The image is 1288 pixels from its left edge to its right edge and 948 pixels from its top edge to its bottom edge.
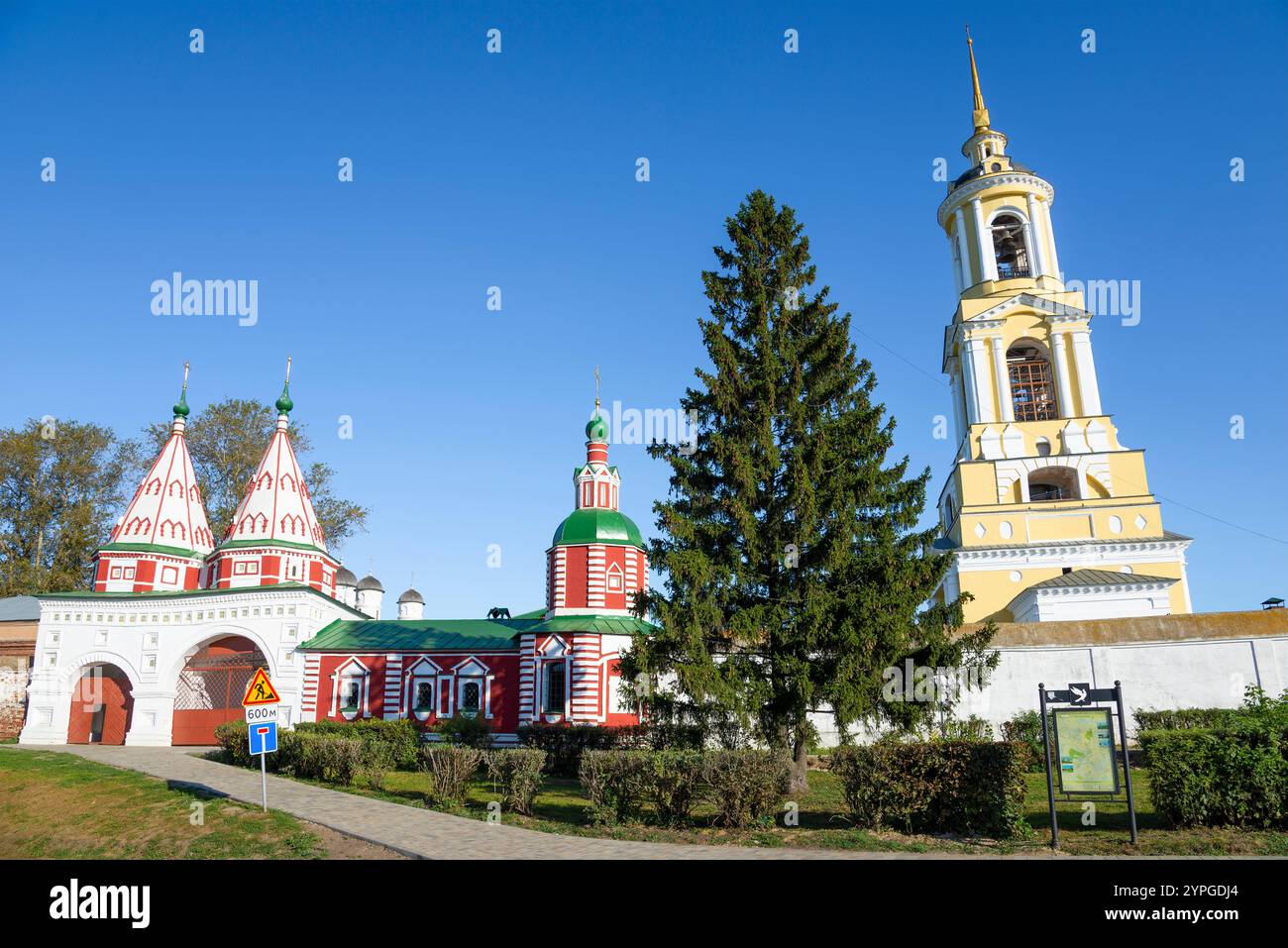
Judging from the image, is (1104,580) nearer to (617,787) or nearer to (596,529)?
(596,529)

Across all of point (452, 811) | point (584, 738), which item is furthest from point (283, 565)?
point (452, 811)

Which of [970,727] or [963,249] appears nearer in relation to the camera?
[970,727]

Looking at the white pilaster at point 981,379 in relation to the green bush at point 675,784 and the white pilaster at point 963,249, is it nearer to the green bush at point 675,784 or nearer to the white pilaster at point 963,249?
the white pilaster at point 963,249

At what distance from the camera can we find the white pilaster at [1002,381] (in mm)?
36312

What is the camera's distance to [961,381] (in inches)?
1567

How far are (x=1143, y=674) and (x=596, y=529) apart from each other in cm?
1831

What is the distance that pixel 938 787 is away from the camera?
11430mm

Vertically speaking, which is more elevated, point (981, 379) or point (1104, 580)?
point (981, 379)

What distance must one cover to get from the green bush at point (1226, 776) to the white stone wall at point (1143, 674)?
863cm

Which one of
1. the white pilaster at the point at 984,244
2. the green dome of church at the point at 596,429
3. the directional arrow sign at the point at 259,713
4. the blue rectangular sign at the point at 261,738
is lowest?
the blue rectangular sign at the point at 261,738

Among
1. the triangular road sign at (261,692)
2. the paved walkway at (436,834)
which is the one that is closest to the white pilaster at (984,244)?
the paved walkway at (436,834)

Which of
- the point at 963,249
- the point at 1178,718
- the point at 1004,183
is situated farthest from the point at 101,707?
the point at 1004,183

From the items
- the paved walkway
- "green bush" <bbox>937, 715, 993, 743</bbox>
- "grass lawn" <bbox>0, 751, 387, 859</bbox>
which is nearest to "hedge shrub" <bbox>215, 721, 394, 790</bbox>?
the paved walkway

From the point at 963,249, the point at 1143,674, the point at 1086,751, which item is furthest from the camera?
the point at 963,249
